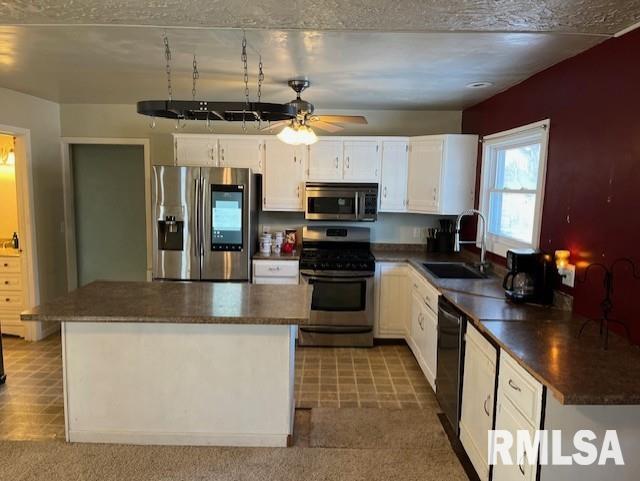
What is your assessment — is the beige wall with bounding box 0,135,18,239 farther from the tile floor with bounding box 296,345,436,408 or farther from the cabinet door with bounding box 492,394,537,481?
the cabinet door with bounding box 492,394,537,481

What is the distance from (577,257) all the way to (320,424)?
6.36ft

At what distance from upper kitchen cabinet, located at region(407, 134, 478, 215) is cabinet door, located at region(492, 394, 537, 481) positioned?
97.2 inches

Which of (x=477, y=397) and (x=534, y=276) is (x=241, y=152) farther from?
(x=477, y=397)

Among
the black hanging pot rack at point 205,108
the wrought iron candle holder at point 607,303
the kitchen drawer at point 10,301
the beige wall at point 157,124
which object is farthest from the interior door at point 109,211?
the wrought iron candle holder at point 607,303

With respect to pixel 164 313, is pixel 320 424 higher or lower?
lower

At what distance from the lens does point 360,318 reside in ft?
14.1

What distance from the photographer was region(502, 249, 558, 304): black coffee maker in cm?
263

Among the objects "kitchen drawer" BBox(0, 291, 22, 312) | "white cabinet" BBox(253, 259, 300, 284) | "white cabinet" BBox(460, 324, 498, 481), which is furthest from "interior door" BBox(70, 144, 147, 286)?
"white cabinet" BBox(460, 324, 498, 481)

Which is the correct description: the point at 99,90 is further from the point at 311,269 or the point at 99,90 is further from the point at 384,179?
the point at 384,179

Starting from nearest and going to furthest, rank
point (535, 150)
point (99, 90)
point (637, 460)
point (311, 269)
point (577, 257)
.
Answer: point (637, 460)
point (577, 257)
point (535, 150)
point (99, 90)
point (311, 269)

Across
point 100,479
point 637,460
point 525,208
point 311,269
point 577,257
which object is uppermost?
point 525,208

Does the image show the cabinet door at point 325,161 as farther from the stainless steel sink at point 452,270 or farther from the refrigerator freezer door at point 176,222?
the stainless steel sink at point 452,270

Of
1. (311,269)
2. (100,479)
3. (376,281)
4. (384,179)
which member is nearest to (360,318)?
(376,281)

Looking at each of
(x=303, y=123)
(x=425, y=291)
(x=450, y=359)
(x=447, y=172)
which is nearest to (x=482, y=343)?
(x=450, y=359)
